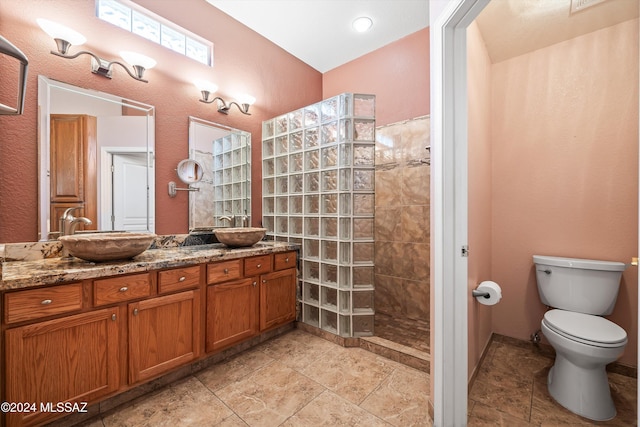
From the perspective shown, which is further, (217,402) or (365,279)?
→ (365,279)

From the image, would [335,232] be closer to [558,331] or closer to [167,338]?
[167,338]

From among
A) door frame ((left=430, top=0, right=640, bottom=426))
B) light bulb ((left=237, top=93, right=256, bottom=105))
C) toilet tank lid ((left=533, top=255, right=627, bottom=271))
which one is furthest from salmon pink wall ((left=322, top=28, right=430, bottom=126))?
toilet tank lid ((left=533, top=255, right=627, bottom=271))

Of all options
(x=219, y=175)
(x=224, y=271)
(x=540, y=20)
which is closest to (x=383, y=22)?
(x=540, y=20)

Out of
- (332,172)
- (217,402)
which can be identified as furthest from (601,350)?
(217,402)

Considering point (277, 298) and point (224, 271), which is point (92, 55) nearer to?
point (224, 271)

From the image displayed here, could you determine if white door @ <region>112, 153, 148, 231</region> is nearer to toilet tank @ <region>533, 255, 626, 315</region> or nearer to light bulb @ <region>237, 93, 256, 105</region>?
light bulb @ <region>237, 93, 256, 105</region>

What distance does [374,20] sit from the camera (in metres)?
2.55

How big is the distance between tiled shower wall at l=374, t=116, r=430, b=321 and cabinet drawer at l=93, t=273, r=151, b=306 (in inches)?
88.5

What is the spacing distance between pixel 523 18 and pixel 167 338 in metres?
3.09

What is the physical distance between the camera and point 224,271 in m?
1.92

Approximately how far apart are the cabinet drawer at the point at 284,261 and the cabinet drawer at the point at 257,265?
0.08 meters

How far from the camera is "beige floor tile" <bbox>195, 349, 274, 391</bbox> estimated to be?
5.84ft

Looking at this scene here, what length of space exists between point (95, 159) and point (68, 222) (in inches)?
17.3

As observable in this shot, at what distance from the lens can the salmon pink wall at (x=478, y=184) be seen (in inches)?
64.2
